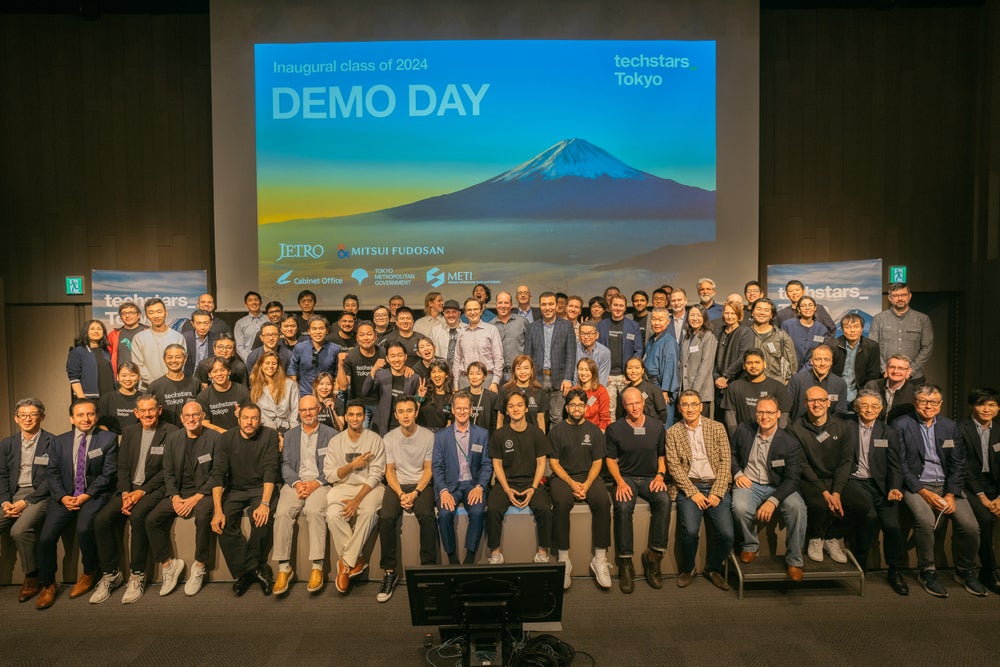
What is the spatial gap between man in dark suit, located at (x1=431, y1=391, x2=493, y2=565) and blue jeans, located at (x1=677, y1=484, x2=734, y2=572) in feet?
4.55

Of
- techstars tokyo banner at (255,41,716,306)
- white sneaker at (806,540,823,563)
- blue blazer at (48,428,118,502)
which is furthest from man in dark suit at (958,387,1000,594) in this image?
blue blazer at (48,428,118,502)

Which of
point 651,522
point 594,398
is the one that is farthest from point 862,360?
point 651,522

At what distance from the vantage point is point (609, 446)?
468cm

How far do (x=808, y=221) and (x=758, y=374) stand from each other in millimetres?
3660

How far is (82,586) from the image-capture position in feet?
14.2

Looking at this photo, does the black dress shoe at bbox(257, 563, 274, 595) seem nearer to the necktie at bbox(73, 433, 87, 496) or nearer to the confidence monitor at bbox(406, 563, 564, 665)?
the necktie at bbox(73, 433, 87, 496)

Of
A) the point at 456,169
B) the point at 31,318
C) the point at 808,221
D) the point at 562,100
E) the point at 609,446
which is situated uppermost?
the point at 562,100

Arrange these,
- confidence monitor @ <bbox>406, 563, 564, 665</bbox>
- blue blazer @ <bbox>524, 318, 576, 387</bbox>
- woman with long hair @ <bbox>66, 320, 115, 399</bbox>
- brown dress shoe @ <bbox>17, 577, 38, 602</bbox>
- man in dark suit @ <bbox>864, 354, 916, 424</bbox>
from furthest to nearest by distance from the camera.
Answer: woman with long hair @ <bbox>66, 320, 115, 399</bbox>
blue blazer @ <bbox>524, 318, 576, 387</bbox>
man in dark suit @ <bbox>864, 354, 916, 424</bbox>
brown dress shoe @ <bbox>17, 577, 38, 602</bbox>
confidence monitor @ <bbox>406, 563, 564, 665</bbox>

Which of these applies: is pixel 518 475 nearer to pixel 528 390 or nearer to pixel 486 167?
pixel 528 390

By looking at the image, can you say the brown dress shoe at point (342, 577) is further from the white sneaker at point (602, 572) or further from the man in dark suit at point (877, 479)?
the man in dark suit at point (877, 479)

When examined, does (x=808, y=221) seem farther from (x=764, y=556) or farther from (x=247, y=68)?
(x=247, y=68)

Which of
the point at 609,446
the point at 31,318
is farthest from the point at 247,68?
the point at 609,446

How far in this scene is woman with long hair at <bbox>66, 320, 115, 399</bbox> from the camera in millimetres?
5797

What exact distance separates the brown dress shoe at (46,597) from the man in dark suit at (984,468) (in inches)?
244
